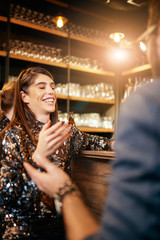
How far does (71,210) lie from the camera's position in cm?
55

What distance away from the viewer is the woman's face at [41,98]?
5.56 ft

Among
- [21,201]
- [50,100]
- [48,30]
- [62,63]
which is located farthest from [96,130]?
[21,201]

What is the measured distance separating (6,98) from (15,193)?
108cm

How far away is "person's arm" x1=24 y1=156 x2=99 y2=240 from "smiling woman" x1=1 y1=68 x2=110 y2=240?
0.27m

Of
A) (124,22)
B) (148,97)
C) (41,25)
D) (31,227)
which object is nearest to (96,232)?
(148,97)

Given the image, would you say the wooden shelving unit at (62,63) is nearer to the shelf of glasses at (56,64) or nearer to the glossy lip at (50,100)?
the shelf of glasses at (56,64)

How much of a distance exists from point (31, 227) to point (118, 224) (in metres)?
0.91

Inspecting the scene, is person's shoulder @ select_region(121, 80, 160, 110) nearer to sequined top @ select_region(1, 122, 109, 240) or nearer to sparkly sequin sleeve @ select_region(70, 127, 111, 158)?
sequined top @ select_region(1, 122, 109, 240)

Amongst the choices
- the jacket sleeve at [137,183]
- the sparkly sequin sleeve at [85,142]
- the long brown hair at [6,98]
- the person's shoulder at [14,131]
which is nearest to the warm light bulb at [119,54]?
the long brown hair at [6,98]

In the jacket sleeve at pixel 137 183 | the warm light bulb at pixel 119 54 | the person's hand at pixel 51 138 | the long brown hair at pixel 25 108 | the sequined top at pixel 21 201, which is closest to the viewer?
the jacket sleeve at pixel 137 183

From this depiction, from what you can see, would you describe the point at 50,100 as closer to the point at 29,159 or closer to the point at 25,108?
the point at 25,108

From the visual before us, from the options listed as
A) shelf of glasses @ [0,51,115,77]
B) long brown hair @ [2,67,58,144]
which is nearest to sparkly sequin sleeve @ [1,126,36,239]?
long brown hair @ [2,67,58,144]

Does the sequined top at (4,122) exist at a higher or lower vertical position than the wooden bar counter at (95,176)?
higher

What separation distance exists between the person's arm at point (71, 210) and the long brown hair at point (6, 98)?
1.50 metres
